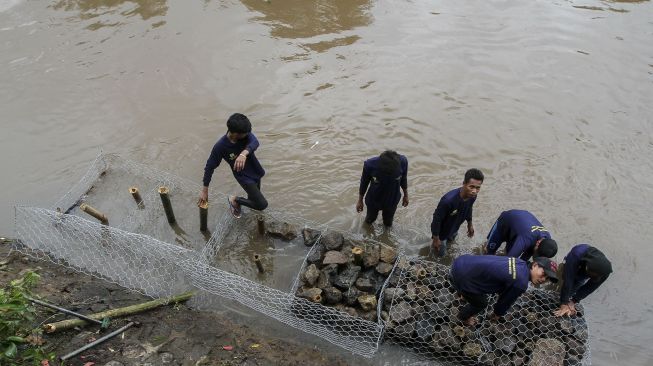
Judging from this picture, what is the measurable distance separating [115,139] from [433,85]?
20.8 ft

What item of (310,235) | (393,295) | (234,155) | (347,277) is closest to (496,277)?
(393,295)

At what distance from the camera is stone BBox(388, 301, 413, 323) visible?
16.4ft

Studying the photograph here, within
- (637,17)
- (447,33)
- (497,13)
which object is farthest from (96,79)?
(637,17)

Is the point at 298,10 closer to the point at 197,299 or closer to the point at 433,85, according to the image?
the point at 433,85

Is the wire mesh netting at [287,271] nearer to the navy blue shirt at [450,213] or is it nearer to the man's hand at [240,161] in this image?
the navy blue shirt at [450,213]

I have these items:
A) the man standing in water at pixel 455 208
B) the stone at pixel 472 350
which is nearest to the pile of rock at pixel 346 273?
the man standing in water at pixel 455 208

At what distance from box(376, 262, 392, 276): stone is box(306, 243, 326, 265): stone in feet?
2.50

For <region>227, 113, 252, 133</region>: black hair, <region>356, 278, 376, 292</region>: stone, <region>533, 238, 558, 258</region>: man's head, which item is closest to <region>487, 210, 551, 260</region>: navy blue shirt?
<region>533, 238, 558, 258</region>: man's head

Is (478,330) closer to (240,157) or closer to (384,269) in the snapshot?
(384,269)

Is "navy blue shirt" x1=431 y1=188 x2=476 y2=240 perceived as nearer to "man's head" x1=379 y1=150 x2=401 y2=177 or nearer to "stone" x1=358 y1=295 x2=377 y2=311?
"man's head" x1=379 y1=150 x2=401 y2=177

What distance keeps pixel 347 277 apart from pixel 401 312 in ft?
2.67

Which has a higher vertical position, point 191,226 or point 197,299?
point 191,226

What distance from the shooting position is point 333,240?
19.3ft

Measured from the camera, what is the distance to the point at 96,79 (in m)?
9.30
